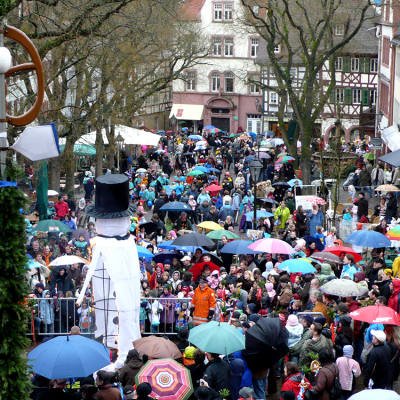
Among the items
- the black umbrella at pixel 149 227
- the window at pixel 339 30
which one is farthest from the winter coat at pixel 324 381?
the window at pixel 339 30

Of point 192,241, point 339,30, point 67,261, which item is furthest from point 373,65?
point 67,261

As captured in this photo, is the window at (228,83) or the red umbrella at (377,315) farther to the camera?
the window at (228,83)

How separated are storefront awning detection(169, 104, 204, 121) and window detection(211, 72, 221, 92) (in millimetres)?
2028

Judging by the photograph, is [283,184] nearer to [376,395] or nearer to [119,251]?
[119,251]

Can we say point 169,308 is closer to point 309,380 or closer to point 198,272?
point 198,272

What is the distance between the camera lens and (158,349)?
33.2 feet

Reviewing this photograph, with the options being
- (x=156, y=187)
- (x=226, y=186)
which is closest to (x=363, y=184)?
(x=226, y=186)

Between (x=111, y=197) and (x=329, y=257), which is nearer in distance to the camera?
(x=111, y=197)

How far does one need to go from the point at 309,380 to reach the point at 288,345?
1.18m

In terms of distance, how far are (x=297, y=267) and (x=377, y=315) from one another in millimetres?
3661

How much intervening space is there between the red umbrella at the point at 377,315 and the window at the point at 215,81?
55003 millimetres

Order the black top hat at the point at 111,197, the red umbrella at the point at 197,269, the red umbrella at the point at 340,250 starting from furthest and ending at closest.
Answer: the red umbrella at the point at 340,250, the red umbrella at the point at 197,269, the black top hat at the point at 111,197

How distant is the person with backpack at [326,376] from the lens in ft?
31.8

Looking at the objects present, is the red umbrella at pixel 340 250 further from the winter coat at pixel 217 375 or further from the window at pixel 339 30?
the window at pixel 339 30
